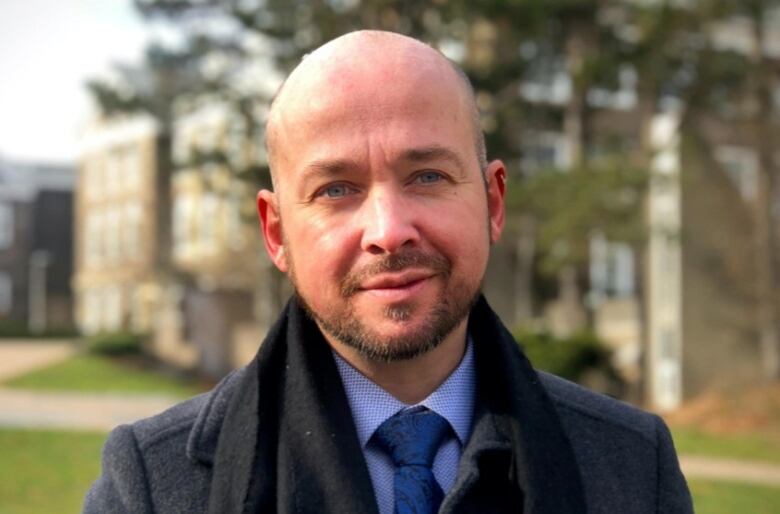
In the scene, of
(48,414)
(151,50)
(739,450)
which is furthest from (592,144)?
(48,414)

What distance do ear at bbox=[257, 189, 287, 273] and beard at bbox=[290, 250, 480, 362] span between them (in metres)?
0.20

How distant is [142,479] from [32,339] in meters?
43.5

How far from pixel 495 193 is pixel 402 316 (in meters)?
0.37

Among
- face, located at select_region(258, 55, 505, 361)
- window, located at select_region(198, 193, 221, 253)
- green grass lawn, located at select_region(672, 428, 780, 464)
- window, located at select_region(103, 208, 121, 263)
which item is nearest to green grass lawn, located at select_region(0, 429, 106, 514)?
green grass lawn, located at select_region(672, 428, 780, 464)

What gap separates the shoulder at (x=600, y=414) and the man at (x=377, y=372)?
0.05 meters

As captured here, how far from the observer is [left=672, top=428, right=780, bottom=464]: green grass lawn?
17.3 meters

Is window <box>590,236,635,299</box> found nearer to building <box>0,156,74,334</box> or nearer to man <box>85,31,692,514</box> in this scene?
man <box>85,31,692,514</box>

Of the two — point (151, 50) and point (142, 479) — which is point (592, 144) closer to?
point (151, 50)

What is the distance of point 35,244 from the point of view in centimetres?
6400

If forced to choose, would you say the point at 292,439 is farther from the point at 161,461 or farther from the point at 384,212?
the point at 384,212

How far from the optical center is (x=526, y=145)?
90.8ft

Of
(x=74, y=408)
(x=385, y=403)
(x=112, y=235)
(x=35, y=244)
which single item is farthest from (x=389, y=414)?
(x=35, y=244)

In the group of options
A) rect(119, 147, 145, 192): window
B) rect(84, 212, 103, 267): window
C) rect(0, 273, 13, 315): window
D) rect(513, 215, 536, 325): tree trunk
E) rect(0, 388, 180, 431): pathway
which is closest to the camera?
rect(0, 388, 180, 431): pathway

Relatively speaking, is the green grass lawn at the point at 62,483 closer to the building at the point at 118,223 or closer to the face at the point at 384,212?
the face at the point at 384,212
